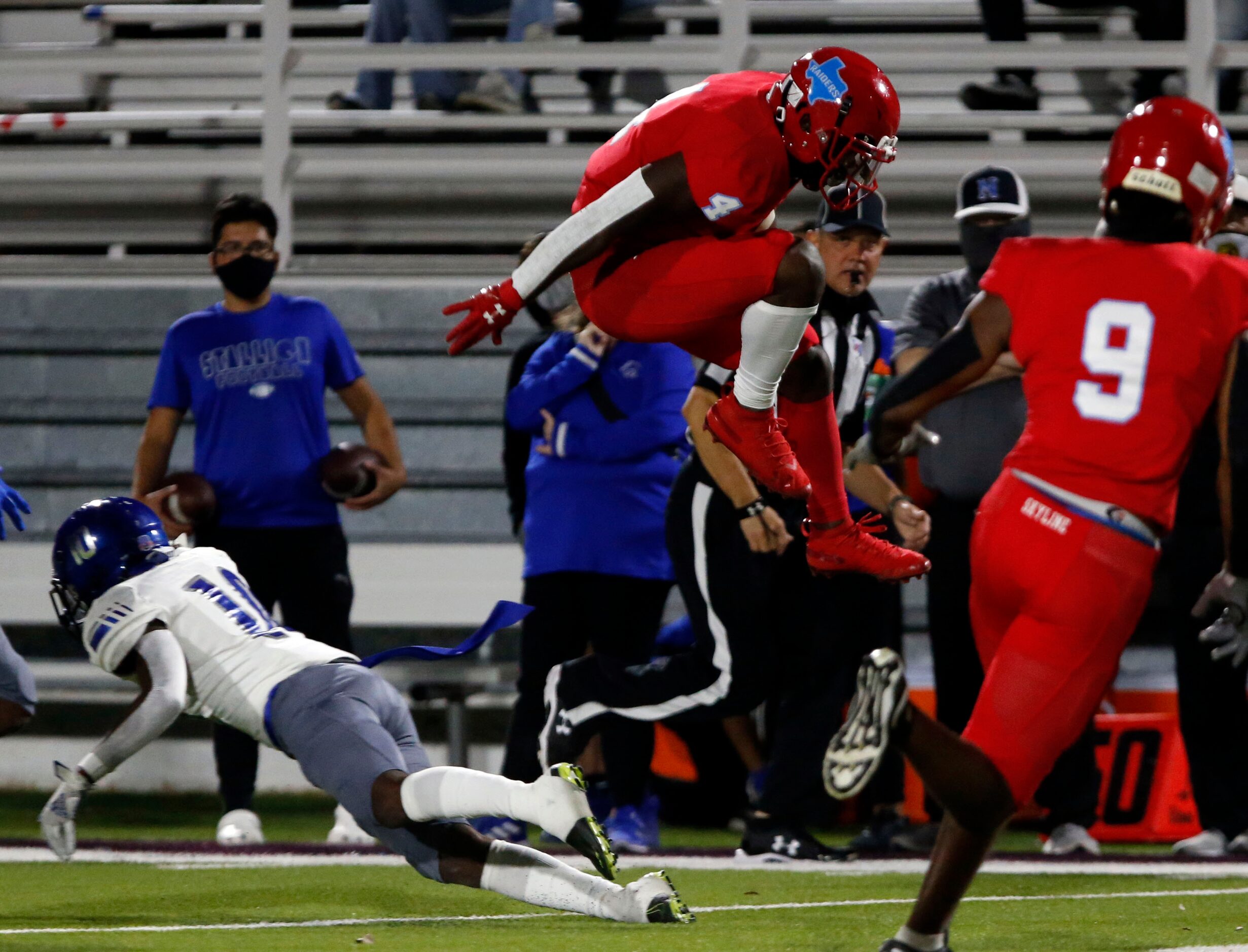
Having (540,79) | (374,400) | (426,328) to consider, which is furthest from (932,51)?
(374,400)

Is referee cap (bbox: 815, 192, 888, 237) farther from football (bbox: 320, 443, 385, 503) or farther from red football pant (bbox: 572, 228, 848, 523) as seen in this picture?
football (bbox: 320, 443, 385, 503)

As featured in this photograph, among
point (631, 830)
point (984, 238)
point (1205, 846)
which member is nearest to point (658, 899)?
point (631, 830)

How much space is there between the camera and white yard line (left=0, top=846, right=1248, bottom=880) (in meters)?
5.26

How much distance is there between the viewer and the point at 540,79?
32.6ft

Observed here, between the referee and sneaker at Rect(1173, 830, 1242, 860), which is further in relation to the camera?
sneaker at Rect(1173, 830, 1242, 860)

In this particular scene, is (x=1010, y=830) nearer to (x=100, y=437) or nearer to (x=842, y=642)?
(x=842, y=642)

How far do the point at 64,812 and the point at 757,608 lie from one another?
2210 millimetres

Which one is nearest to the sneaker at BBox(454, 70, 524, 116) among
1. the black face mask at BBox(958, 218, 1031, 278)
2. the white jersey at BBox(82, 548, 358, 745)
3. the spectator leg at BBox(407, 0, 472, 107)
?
the spectator leg at BBox(407, 0, 472, 107)

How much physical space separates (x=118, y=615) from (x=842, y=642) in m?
2.31

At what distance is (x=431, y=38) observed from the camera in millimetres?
9172

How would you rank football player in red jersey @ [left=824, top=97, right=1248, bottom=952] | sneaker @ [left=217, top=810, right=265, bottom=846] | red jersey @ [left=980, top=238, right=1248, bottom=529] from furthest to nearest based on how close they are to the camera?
sneaker @ [left=217, top=810, right=265, bottom=846]
red jersey @ [left=980, top=238, right=1248, bottom=529]
football player in red jersey @ [left=824, top=97, right=1248, bottom=952]

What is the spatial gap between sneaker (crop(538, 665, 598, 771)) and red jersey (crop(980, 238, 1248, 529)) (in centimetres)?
219

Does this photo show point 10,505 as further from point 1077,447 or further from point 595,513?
point 1077,447

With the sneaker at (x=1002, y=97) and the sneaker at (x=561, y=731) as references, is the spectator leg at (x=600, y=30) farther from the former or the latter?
the sneaker at (x=561, y=731)
